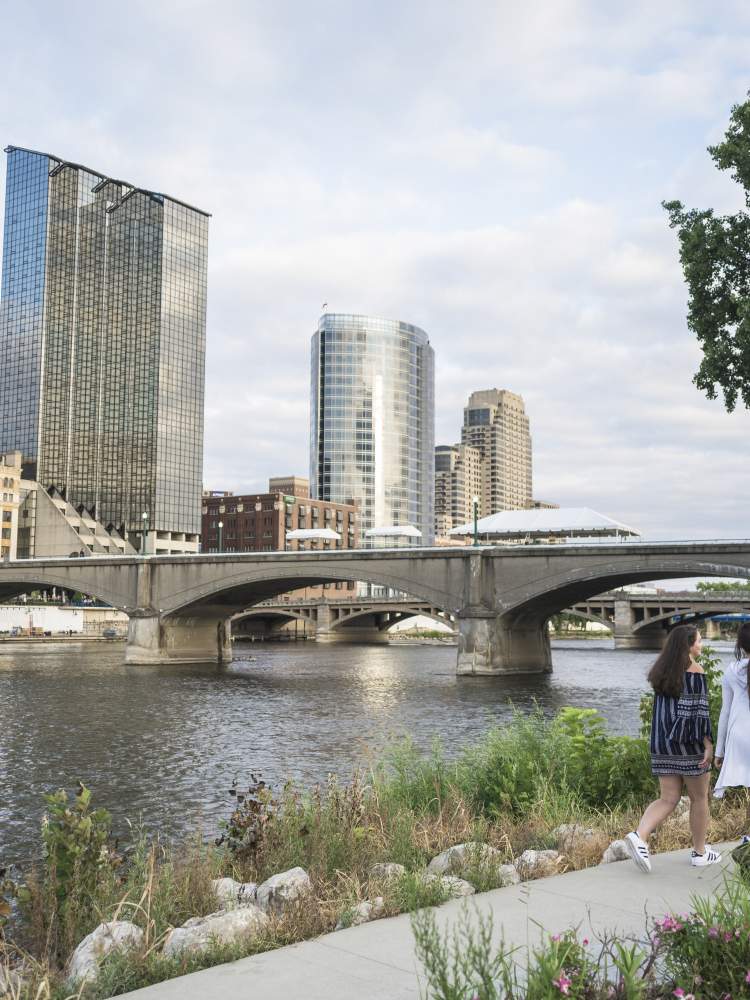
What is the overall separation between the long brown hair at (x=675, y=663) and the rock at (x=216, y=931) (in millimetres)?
4415

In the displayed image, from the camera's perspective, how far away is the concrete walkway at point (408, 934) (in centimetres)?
584

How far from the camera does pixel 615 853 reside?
9.47 m

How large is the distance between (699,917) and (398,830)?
5.26 metres

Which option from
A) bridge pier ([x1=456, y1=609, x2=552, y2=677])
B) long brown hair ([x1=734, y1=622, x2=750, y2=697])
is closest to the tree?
long brown hair ([x1=734, y1=622, x2=750, y2=697])

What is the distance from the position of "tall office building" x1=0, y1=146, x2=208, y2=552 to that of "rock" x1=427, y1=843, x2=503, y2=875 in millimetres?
183285

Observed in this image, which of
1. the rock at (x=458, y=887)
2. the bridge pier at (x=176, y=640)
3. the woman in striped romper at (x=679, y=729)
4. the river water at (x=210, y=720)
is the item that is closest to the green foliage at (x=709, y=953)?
the rock at (x=458, y=887)

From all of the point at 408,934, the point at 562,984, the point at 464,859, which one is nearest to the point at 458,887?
the point at 464,859

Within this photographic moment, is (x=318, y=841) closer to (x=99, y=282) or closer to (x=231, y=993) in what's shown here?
(x=231, y=993)

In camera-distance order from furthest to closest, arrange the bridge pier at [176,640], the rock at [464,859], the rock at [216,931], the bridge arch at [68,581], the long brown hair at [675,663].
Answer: the bridge arch at [68,581] → the bridge pier at [176,640] → the long brown hair at [675,663] → the rock at [464,859] → the rock at [216,931]

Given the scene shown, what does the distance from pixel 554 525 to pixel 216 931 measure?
89.5 m

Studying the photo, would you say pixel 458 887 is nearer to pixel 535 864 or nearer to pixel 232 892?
pixel 535 864

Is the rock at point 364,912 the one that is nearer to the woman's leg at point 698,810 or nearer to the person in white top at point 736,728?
the woman's leg at point 698,810

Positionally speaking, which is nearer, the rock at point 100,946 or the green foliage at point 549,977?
the green foliage at point 549,977

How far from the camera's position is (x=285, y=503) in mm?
192625
